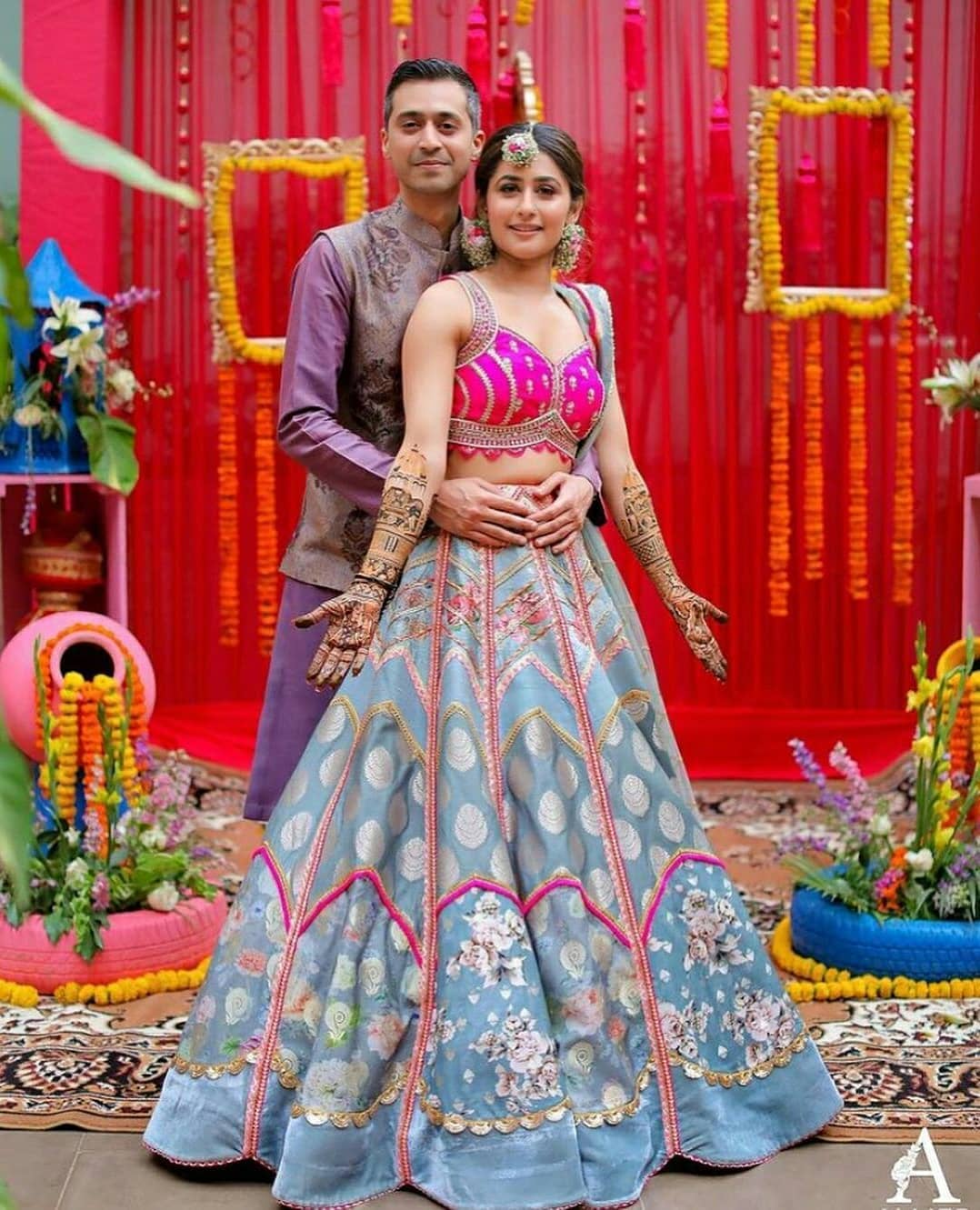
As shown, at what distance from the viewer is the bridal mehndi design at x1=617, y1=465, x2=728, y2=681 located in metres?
2.66

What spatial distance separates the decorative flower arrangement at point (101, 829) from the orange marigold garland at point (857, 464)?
2.21 meters

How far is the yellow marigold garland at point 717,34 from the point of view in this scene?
473 centimetres

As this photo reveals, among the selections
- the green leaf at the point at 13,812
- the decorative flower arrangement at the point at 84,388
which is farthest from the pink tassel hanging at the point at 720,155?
the green leaf at the point at 13,812

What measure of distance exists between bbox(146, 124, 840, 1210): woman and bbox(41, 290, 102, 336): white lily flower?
58.0 inches

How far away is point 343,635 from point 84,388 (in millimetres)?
1756

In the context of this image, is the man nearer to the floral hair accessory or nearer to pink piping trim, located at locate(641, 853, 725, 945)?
the floral hair accessory

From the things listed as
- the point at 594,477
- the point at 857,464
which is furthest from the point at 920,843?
the point at 857,464

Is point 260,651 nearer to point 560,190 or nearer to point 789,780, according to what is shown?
point 789,780

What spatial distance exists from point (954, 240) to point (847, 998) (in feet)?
8.58

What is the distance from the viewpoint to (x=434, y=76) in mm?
2742

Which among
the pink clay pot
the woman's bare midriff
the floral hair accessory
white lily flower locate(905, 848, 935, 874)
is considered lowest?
white lily flower locate(905, 848, 935, 874)

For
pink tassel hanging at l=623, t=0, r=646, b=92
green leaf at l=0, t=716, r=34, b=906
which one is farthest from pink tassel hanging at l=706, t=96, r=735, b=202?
green leaf at l=0, t=716, r=34, b=906

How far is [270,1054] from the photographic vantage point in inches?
94.7

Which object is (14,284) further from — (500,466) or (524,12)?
(524,12)
